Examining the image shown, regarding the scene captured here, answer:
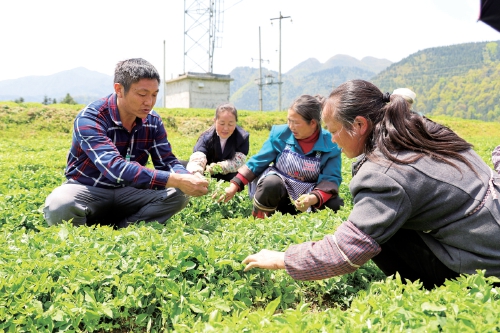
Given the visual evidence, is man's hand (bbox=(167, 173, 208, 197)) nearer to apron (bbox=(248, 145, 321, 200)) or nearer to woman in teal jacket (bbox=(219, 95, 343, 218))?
woman in teal jacket (bbox=(219, 95, 343, 218))

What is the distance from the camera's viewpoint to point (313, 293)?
3.12m

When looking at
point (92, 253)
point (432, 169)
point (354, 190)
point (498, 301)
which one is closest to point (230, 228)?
point (92, 253)

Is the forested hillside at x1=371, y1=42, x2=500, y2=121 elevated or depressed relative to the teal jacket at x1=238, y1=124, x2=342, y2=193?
elevated

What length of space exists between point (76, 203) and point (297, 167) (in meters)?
2.36

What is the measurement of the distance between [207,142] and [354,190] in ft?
13.7

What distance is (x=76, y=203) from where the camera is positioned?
13.3 ft

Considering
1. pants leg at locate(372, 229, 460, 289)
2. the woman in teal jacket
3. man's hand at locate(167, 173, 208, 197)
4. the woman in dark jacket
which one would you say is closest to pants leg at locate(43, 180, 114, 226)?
man's hand at locate(167, 173, 208, 197)

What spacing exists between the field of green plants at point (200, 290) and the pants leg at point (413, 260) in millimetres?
141

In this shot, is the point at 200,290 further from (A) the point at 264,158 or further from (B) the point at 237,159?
(B) the point at 237,159

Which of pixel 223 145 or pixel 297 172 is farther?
pixel 223 145

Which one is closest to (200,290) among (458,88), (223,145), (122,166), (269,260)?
(269,260)

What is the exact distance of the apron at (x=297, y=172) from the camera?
496 centimetres

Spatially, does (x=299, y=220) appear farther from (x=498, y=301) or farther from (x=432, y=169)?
(x=498, y=301)

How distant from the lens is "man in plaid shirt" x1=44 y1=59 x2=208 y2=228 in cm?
389
